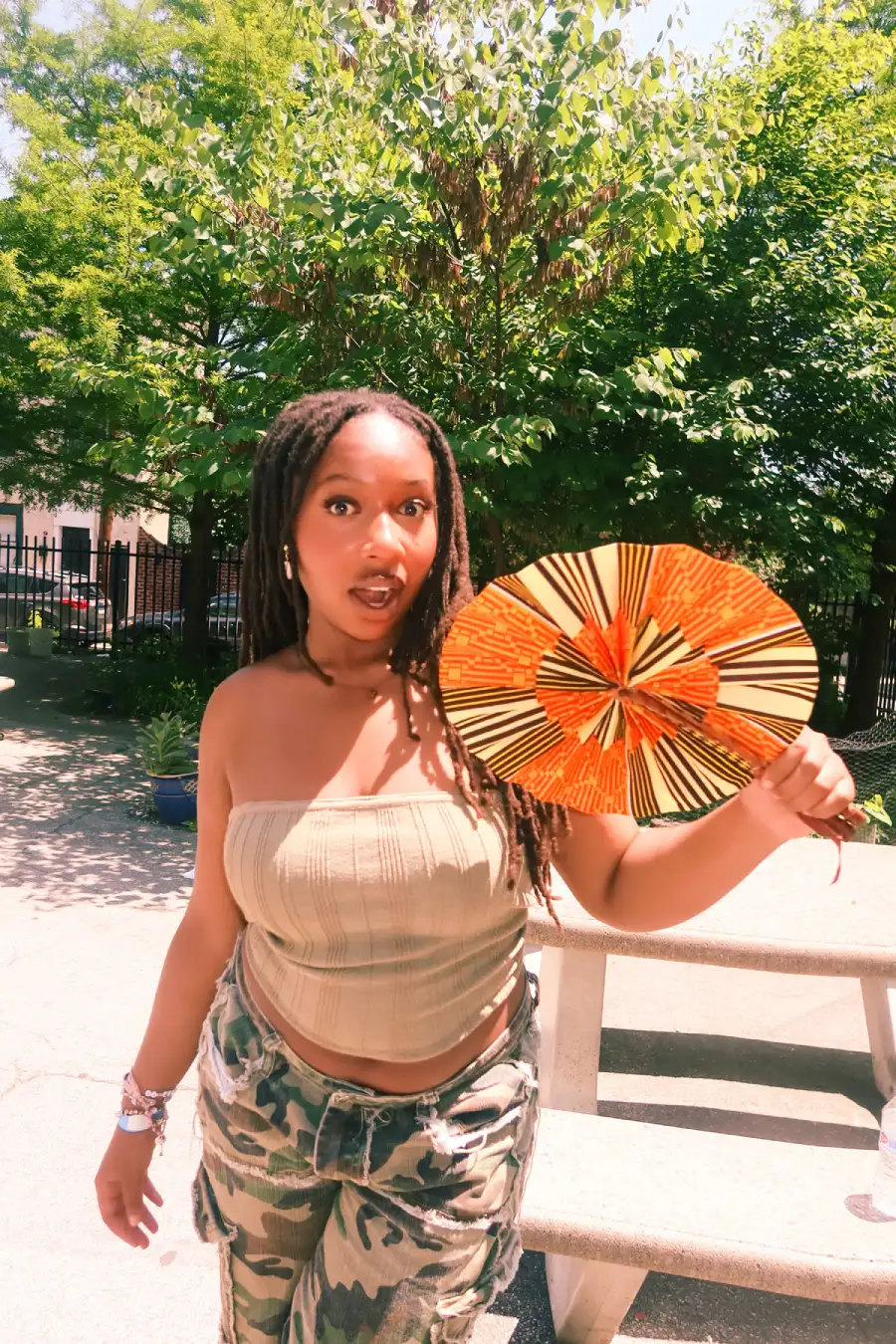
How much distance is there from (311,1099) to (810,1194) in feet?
4.15

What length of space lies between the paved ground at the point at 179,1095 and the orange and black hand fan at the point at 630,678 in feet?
5.19

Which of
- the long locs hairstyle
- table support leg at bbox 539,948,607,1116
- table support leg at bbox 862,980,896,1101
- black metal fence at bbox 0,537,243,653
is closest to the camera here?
the long locs hairstyle

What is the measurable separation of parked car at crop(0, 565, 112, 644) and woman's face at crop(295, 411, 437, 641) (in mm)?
17761

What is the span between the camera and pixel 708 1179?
1922 millimetres

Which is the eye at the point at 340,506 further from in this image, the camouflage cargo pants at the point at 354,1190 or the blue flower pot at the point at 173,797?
the blue flower pot at the point at 173,797

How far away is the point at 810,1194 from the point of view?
1900mm

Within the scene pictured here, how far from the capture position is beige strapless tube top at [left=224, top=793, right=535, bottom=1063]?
109 cm

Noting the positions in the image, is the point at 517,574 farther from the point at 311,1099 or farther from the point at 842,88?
the point at 842,88

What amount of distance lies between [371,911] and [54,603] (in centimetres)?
2105

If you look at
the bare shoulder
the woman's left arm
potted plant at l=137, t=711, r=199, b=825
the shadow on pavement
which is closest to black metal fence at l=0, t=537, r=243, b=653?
the shadow on pavement

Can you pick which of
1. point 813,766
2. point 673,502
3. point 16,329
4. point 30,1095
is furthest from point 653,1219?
point 16,329

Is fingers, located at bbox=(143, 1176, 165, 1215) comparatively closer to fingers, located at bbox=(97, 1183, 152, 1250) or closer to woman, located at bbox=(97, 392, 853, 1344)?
fingers, located at bbox=(97, 1183, 152, 1250)

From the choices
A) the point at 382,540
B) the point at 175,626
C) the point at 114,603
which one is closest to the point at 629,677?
the point at 382,540

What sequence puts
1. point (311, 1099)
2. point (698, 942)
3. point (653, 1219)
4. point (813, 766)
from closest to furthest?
point (813, 766) < point (311, 1099) < point (653, 1219) < point (698, 942)
